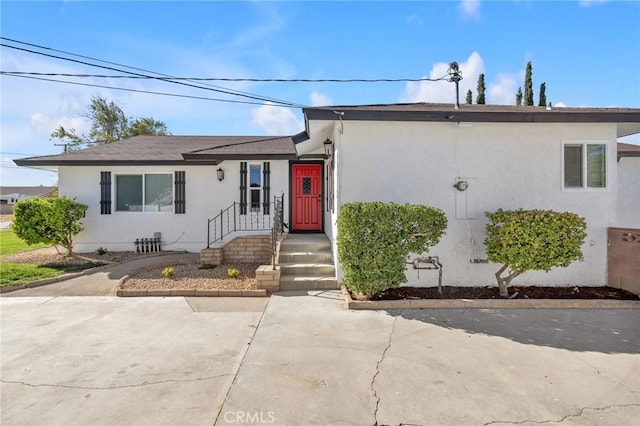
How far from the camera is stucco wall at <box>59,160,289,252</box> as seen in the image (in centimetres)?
952

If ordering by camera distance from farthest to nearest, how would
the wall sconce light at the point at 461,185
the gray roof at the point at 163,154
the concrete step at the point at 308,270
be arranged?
the gray roof at the point at 163,154, the concrete step at the point at 308,270, the wall sconce light at the point at 461,185

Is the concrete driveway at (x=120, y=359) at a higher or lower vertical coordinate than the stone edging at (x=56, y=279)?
lower

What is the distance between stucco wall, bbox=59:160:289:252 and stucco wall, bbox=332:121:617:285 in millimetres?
4210

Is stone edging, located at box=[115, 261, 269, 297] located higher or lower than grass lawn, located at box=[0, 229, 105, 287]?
lower

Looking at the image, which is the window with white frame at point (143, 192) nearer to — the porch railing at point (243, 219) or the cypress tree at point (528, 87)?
the porch railing at point (243, 219)

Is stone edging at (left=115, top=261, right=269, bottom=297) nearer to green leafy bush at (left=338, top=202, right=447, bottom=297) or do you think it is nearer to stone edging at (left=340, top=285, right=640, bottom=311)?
stone edging at (left=340, top=285, right=640, bottom=311)

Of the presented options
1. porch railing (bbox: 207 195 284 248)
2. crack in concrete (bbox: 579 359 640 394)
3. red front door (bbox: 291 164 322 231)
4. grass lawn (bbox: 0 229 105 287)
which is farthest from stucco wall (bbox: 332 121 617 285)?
grass lawn (bbox: 0 229 105 287)


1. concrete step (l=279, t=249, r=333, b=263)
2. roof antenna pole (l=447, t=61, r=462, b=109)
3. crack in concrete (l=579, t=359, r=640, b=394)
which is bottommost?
crack in concrete (l=579, t=359, r=640, b=394)

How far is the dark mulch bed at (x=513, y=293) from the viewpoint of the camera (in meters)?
5.53

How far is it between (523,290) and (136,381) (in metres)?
6.33

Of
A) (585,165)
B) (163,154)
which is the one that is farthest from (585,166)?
(163,154)

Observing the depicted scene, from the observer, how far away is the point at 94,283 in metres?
6.48

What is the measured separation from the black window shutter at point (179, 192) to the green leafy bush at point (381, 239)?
641 centimetres

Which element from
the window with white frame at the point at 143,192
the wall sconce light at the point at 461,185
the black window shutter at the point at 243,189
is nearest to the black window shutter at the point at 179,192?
the window with white frame at the point at 143,192
